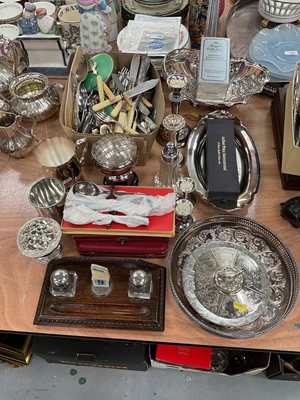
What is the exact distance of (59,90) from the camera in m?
1.19

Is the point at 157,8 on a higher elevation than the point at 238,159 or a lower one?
higher

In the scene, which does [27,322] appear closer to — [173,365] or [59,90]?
[173,365]

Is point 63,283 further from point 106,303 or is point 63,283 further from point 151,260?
point 151,260

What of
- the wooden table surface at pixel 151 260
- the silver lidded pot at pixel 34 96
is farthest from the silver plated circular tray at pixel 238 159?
the silver lidded pot at pixel 34 96

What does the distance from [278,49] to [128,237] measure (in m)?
0.80

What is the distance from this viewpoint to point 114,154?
0.85m

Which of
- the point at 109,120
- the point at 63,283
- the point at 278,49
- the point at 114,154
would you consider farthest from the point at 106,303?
the point at 278,49

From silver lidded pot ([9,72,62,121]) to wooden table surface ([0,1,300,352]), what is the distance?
5cm

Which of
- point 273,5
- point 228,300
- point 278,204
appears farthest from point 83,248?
point 273,5

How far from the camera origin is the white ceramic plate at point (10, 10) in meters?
1.32

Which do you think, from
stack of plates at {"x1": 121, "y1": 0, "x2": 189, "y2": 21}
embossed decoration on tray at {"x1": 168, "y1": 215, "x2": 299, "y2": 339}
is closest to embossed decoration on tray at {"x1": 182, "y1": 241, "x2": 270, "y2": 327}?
→ embossed decoration on tray at {"x1": 168, "y1": 215, "x2": 299, "y2": 339}

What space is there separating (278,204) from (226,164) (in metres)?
0.17

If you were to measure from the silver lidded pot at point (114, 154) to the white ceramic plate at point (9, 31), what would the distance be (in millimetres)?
639

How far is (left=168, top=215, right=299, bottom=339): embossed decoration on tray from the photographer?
0.81 meters
